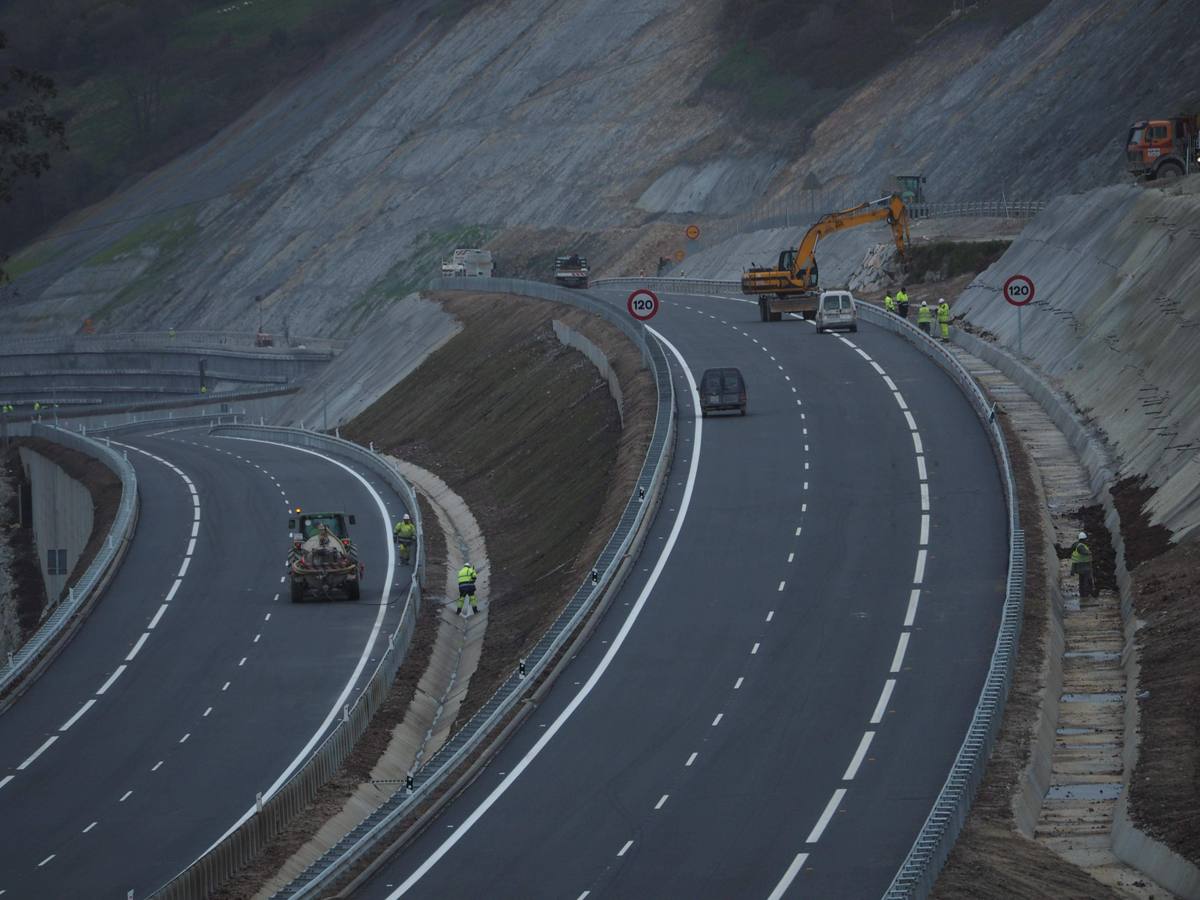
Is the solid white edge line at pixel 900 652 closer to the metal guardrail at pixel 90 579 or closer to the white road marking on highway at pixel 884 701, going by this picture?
the white road marking on highway at pixel 884 701

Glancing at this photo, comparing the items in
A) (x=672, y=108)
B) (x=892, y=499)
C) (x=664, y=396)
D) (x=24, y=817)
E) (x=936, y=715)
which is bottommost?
(x=24, y=817)

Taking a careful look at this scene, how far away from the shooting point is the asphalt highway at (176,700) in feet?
98.1

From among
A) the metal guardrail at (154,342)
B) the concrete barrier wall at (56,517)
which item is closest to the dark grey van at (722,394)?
the concrete barrier wall at (56,517)

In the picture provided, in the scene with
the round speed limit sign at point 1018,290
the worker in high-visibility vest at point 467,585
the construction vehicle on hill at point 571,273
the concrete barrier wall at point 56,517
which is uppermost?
the construction vehicle on hill at point 571,273

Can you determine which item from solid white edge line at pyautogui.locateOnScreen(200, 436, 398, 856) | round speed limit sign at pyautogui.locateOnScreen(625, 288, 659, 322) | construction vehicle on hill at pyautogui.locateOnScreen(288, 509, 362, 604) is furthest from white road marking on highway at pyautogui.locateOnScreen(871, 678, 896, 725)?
round speed limit sign at pyautogui.locateOnScreen(625, 288, 659, 322)

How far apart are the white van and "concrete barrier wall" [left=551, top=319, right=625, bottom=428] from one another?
8.14 meters

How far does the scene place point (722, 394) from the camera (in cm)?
5300

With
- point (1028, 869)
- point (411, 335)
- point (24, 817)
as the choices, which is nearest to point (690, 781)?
point (1028, 869)

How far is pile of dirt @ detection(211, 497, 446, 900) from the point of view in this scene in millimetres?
26500

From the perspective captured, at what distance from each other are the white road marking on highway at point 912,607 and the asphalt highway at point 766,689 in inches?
4.4

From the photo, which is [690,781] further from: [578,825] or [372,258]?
[372,258]

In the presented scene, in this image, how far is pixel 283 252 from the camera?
135 metres

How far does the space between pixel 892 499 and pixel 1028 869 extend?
20.6 metres

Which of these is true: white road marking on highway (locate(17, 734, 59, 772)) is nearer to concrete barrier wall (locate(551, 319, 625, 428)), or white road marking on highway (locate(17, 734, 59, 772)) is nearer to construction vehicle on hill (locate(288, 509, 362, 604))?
construction vehicle on hill (locate(288, 509, 362, 604))
